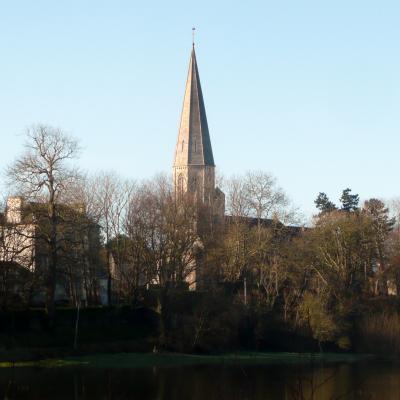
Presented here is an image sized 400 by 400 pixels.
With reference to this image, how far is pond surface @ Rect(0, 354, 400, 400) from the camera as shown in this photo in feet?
119

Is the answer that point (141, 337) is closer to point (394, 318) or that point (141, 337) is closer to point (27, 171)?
point (27, 171)

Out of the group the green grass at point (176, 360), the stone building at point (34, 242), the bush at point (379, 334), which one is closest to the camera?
the green grass at point (176, 360)

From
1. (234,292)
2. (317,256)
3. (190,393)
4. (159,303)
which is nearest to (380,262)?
(317,256)

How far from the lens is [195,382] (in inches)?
1640

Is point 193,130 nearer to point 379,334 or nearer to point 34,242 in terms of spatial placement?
point 379,334

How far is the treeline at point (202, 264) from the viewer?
53969 mm

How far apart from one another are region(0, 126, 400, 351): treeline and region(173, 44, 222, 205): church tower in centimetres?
3099

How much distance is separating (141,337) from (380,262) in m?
27.1

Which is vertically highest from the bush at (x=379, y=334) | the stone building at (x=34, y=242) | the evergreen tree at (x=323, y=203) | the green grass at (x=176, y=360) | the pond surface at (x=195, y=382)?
the evergreen tree at (x=323, y=203)

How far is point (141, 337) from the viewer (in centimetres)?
5784

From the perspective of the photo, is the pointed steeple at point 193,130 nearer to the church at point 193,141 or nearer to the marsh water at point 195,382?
the church at point 193,141

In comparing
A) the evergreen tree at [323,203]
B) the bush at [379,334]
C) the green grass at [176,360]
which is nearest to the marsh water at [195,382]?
the green grass at [176,360]

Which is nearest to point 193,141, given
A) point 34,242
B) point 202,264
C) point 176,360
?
point 202,264

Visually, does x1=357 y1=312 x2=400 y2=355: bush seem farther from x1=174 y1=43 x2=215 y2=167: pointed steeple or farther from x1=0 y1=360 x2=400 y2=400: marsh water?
x1=174 y1=43 x2=215 y2=167: pointed steeple
